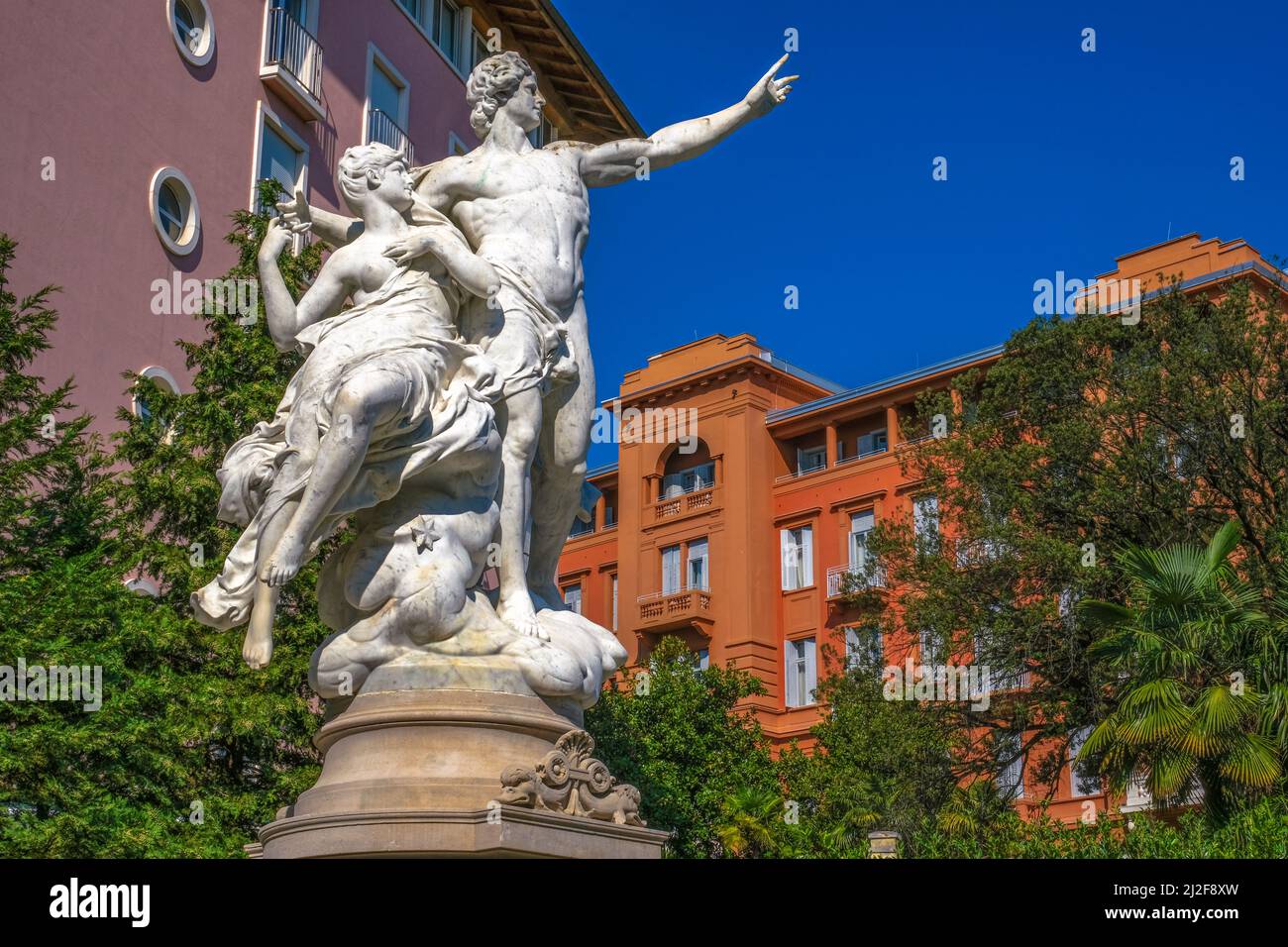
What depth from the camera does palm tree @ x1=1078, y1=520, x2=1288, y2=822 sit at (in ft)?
57.5

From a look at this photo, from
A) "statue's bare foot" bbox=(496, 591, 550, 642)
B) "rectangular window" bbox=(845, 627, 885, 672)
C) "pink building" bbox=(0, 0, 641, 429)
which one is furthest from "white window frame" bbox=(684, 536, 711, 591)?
"statue's bare foot" bbox=(496, 591, 550, 642)

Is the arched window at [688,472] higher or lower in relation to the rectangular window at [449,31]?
lower

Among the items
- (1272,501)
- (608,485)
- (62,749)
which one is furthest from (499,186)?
(608,485)

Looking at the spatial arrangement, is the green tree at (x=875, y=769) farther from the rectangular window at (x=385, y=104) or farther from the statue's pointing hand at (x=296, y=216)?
the statue's pointing hand at (x=296, y=216)

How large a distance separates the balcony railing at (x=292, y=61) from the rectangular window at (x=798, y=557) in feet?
80.4

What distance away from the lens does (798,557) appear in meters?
52.3

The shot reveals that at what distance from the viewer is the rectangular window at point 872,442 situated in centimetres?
5122

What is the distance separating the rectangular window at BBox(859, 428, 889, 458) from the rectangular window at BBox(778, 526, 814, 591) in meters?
2.88

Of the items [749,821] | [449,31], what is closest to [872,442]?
[449,31]

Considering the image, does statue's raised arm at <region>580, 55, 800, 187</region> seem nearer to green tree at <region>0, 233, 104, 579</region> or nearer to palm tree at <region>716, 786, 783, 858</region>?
green tree at <region>0, 233, 104, 579</region>

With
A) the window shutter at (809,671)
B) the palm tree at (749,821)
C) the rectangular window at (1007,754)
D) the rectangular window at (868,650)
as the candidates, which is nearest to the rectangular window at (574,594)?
the window shutter at (809,671)

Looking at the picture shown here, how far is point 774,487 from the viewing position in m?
53.4

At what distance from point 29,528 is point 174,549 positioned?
176 centimetres
